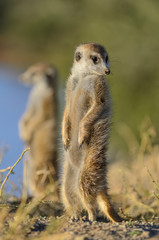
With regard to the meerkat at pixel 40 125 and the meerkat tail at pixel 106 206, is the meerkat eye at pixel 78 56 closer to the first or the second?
the meerkat tail at pixel 106 206

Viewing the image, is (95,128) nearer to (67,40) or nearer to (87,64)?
(87,64)

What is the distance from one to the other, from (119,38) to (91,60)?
633 centimetres

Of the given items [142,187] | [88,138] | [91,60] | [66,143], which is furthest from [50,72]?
[88,138]

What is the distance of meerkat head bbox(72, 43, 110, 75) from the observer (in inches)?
115

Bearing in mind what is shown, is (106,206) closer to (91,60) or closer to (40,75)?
(91,60)

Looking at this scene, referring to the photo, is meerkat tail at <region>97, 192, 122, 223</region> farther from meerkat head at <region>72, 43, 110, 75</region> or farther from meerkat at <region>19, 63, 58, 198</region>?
meerkat at <region>19, 63, 58, 198</region>

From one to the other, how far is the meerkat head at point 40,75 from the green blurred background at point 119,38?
33cm

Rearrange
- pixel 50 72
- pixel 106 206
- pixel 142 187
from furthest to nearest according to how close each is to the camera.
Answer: pixel 50 72 < pixel 142 187 < pixel 106 206

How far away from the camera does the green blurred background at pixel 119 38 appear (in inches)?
331

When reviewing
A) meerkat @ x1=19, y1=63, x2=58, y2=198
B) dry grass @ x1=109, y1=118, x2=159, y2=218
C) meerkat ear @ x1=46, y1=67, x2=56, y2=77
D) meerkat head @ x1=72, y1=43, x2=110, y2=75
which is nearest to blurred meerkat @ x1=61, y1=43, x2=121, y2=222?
meerkat head @ x1=72, y1=43, x2=110, y2=75

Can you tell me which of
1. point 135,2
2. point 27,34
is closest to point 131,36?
point 135,2

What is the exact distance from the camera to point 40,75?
232 inches

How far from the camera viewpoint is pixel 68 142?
9.70ft

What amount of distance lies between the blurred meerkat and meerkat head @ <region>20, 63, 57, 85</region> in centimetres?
289
